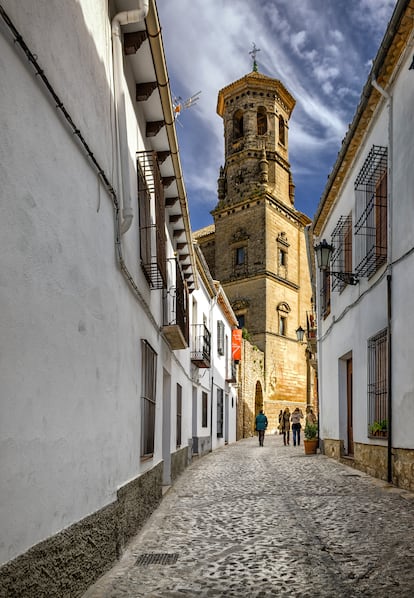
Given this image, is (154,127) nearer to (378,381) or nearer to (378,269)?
(378,269)

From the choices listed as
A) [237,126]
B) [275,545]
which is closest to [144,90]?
[275,545]

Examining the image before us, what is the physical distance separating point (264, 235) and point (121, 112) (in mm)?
31029

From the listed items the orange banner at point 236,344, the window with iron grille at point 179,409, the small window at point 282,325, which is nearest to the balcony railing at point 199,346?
the window with iron grille at point 179,409

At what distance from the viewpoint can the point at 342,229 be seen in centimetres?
1267

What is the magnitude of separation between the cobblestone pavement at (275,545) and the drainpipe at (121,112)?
9.23ft

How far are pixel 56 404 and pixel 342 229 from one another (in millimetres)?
10079

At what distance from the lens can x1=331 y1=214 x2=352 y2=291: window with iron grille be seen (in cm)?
1215

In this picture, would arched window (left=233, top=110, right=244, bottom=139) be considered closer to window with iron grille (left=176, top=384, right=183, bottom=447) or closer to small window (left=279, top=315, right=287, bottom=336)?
small window (left=279, top=315, right=287, bottom=336)

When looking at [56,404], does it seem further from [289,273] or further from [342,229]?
[289,273]

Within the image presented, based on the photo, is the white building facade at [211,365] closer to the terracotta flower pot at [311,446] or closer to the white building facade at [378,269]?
the terracotta flower pot at [311,446]

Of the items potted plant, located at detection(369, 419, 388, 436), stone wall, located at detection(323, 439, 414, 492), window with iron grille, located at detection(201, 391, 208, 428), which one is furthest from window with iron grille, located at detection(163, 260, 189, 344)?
window with iron grille, located at detection(201, 391, 208, 428)

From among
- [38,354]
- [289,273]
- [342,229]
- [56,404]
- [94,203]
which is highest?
[289,273]

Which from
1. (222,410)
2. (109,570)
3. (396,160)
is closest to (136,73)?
(396,160)

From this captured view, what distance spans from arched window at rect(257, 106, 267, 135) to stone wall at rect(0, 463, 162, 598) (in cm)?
3558
